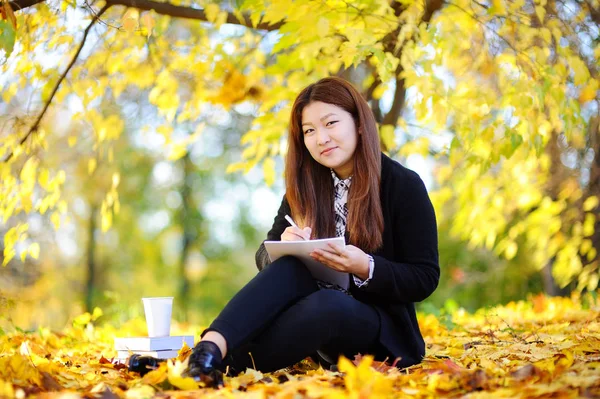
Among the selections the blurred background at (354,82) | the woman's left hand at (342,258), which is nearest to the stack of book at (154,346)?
the woman's left hand at (342,258)

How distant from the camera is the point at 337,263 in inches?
77.9

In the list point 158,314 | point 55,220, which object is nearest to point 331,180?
→ point 158,314

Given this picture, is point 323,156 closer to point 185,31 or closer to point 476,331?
point 476,331

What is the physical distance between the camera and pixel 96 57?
383 centimetres

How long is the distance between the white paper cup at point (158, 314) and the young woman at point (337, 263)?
1.28 ft

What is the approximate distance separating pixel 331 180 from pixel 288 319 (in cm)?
70

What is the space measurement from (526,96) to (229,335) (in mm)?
2040

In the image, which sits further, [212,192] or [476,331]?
[212,192]

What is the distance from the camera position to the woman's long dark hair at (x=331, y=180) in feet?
7.43

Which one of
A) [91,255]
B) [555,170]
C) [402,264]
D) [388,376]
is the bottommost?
[91,255]

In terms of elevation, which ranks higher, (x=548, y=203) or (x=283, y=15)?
(x=283, y=15)

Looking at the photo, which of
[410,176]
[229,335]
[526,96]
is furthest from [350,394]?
[526,96]

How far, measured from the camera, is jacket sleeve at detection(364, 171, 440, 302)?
6.85 feet

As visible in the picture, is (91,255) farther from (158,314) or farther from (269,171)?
(158,314)
